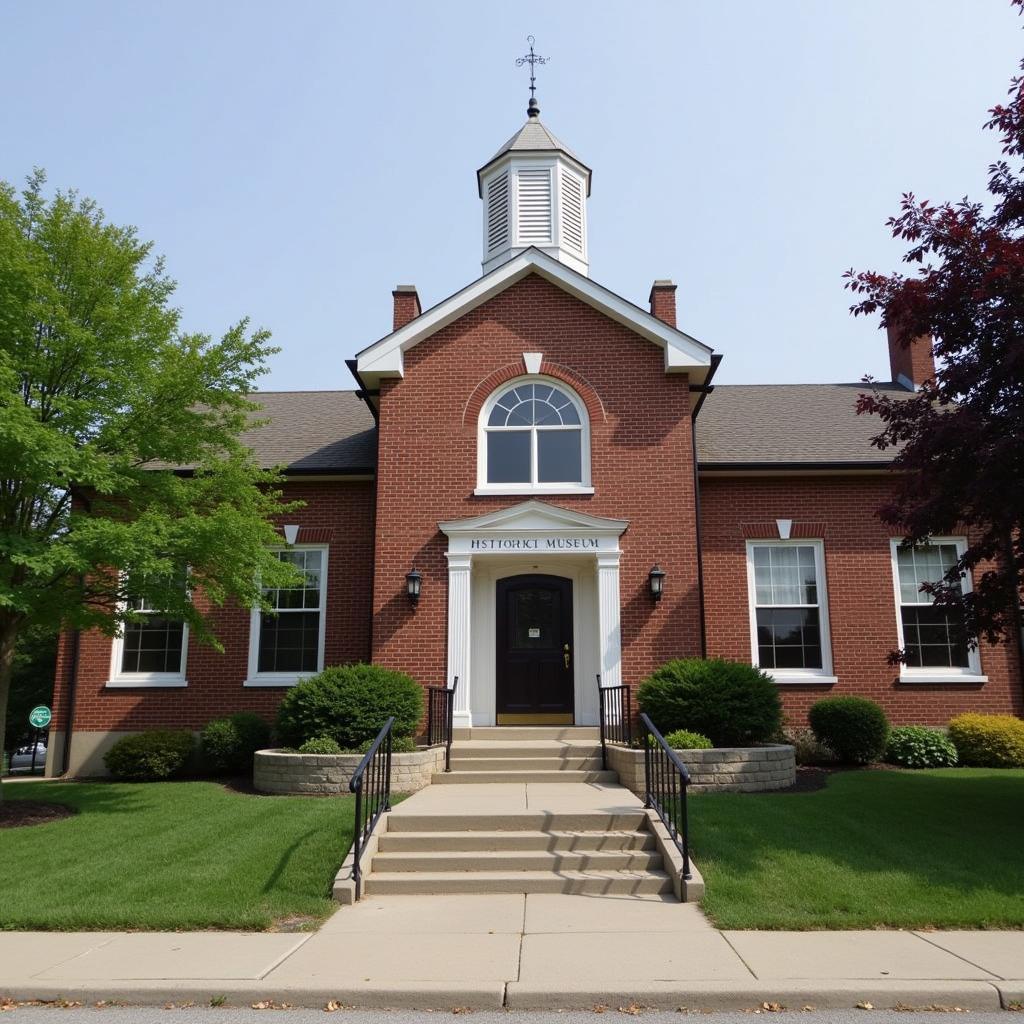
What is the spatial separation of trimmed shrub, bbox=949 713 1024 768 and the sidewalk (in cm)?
804

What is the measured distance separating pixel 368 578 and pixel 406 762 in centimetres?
465

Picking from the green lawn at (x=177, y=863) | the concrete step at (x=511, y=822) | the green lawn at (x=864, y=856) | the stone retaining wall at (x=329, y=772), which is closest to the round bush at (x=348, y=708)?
the stone retaining wall at (x=329, y=772)

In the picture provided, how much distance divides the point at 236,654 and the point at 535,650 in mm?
4996

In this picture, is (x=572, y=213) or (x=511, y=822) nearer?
(x=511, y=822)

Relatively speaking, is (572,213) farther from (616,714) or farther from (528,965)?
(528,965)

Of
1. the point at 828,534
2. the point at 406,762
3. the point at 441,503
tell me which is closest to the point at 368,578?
the point at 441,503

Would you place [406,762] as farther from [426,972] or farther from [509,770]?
[426,972]

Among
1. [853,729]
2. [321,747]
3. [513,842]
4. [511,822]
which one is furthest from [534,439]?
[513,842]

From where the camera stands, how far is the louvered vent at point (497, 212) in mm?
17047

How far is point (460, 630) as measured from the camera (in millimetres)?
13023

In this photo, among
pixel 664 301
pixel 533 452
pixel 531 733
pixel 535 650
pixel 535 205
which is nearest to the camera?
pixel 531 733

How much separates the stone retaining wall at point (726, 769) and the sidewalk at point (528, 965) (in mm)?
3859

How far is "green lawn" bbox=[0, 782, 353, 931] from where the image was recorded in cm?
671

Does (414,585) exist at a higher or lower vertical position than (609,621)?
higher
